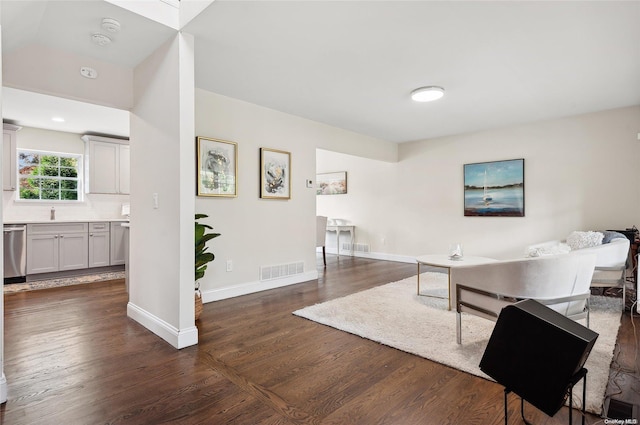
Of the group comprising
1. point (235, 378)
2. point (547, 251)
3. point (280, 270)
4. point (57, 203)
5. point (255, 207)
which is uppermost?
point (57, 203)

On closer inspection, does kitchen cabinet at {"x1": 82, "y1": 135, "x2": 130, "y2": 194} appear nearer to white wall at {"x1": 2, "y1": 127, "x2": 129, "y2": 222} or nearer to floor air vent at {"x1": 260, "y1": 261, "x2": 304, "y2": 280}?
white wall at {"x1": 2, "y1": 127, "x2": 129, "y2": 222}

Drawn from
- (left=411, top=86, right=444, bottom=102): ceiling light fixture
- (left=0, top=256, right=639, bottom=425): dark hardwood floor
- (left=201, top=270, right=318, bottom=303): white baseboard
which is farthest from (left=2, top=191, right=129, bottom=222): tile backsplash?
(left=411, top=86, right=444, bottom=102): ceiling light fixture

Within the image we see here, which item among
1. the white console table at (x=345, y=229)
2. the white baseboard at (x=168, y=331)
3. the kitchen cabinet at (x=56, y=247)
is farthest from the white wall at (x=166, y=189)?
the white console table at (x=345, y=229)

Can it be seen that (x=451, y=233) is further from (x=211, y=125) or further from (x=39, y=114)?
(x=39, y=114)

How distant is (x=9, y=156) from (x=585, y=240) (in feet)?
26.9

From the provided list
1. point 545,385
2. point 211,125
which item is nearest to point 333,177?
point 211,125

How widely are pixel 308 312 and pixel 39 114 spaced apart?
4.86m

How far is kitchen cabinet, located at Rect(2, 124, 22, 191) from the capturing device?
196 inches

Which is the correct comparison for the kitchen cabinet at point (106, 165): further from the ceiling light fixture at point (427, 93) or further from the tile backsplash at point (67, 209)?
the ceiling light fixture at point (427, 93)

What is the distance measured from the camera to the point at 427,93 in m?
3.67

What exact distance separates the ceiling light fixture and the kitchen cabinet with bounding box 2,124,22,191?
5.94 metres

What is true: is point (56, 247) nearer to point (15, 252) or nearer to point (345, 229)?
point (15, 252)

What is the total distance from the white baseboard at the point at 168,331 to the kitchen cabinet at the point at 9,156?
3972 millimetres

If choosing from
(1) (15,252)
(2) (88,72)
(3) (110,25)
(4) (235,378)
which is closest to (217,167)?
(2) (88,72)
